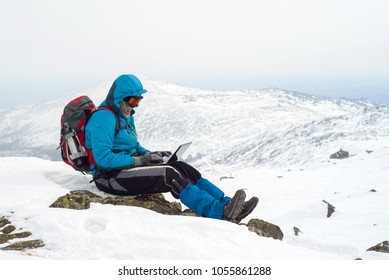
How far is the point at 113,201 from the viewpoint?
26.7 ft

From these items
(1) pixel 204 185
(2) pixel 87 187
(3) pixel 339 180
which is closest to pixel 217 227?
(1) pixel 204 185

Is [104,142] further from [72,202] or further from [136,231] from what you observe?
[136,231]

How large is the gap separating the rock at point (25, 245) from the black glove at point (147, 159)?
119 inches

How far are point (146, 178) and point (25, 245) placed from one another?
3110 millimetres

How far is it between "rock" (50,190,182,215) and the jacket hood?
2.18 metres

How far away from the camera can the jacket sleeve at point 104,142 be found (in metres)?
7.88

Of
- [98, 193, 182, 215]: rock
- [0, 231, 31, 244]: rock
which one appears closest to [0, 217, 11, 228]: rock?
[0, 231, 31, 244]: rock

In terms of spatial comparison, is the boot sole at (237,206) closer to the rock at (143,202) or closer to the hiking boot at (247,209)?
the hiking boot at (247,209)

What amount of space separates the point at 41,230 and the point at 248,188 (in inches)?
859

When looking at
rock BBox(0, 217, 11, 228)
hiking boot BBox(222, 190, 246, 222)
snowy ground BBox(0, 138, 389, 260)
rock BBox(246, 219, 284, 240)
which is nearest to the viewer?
snowy ground BBox(0, 138, 389, 260)

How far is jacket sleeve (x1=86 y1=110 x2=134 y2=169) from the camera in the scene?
7883 mm

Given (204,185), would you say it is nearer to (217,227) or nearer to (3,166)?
(217,227)

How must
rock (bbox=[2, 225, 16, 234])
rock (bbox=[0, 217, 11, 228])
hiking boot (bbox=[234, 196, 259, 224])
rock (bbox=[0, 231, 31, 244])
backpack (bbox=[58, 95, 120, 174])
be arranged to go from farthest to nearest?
backpack (bbox=[58, 95, 120, 174]) < hiking boot (bbox=[234, 196, 259, 224]) < rock (bbox=[0, 217, 11, 228]) < rock (bbox=[2, 225, 16, 234]) < rock (bbox=[0, 231, 31, 244])

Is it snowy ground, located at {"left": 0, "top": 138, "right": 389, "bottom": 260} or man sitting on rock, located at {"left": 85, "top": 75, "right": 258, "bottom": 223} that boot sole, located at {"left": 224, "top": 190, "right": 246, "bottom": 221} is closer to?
man sitting on rock, located at {"left": 85, "top": 75, "right": 258, "bottom": 223}
